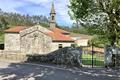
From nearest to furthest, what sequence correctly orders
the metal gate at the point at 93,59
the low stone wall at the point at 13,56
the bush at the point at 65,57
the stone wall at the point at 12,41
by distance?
the bush at the point at 65,57, the metal gate at the point at 93,59, the low stone wall at the point at 13,56, the stone wall at the point at 12,41

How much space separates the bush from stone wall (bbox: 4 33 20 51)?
106ft

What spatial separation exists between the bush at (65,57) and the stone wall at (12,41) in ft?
106

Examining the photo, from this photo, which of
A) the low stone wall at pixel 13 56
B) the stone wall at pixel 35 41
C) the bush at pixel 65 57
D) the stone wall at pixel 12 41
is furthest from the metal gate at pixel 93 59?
the stone wall at pixel 12 41

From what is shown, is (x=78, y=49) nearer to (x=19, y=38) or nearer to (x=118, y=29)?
(x=118, y=29)

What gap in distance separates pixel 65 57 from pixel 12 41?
3684 centimetres

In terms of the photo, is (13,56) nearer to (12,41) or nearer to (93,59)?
(93,59)

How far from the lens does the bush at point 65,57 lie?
23.6m

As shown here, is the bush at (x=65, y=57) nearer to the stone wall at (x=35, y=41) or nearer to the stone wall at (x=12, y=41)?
the stone wall at (x=35, y=41)

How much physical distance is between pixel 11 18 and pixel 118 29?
139 metres

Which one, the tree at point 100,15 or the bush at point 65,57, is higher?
the tree at point 100,15

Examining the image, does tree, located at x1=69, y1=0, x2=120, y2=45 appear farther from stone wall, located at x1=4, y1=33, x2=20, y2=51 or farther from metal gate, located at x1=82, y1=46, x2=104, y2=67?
stone wall, located at x1=4, y1=33, x2=20, y2=51

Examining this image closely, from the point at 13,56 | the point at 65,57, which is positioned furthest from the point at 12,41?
the point at 65,57

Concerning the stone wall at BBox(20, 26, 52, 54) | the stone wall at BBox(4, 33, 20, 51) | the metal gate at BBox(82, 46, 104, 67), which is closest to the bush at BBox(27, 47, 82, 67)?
the metal gate at BBox(82, 46, 104, 67)

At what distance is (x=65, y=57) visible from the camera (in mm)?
24219
